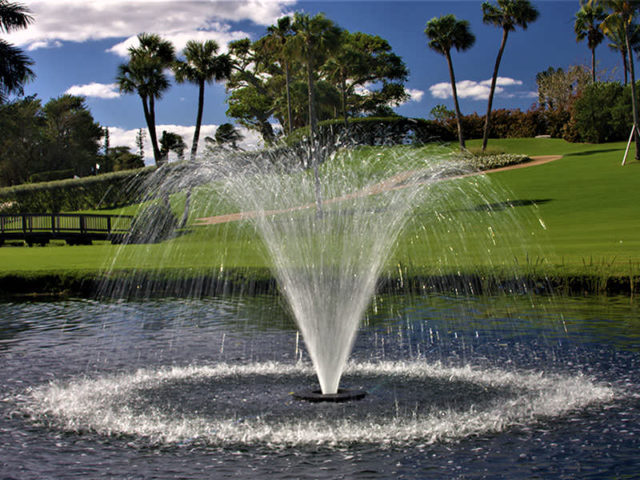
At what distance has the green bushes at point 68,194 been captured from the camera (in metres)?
59.1

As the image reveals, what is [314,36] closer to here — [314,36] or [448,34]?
[314,36]

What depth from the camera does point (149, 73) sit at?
44594 millimetres

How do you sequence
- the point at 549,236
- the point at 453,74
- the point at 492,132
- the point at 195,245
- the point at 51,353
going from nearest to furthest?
the point at 51,353, the point at 549,236, the point at 195,245, the point at 453,74, the point at 492,132

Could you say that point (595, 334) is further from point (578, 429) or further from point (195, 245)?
point (195, 245)

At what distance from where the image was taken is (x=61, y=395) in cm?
930

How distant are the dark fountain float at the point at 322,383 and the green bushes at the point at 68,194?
166ft

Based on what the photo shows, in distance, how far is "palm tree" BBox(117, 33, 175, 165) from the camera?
44.5m

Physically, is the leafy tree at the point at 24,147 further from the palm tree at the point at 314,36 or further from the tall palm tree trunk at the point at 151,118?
the palm tree at the point at 314,36

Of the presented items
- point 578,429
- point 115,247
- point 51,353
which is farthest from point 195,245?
point 578,429

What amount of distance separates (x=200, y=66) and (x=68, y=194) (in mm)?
21847

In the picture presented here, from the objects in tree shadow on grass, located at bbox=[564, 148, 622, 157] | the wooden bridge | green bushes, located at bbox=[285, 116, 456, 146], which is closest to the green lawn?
the wooden bridge

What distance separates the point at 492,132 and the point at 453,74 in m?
21.6

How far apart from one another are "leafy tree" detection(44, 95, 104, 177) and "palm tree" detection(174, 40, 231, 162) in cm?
5155

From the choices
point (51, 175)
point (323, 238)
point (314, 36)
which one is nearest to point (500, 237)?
point (314, 36)
